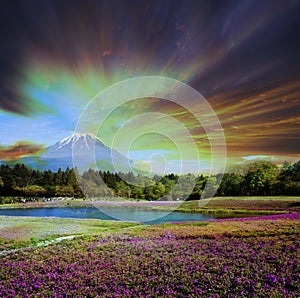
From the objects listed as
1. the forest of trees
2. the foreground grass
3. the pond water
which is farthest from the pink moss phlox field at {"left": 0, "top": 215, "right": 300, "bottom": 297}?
the forest of trees

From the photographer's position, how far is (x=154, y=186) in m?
81.8

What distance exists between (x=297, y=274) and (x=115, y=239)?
1120 cm

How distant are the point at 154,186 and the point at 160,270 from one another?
7234 cm

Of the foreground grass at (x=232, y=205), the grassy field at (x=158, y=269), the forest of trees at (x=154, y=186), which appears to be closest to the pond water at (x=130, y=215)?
the foreground grass at (x=232, y=205)

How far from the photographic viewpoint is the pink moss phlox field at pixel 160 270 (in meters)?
8.09

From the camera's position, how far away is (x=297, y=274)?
869cm

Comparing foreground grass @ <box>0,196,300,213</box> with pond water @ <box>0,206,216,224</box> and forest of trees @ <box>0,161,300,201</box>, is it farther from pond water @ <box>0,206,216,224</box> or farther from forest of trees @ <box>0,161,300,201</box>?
forest of trees @ <box>0,161,300,201</box>

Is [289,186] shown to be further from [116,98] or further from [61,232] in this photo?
[61,232]

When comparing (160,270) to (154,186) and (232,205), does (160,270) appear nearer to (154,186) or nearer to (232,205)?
(232,205)

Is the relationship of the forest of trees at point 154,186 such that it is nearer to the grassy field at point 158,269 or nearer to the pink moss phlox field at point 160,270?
the grassy field at point 158,269

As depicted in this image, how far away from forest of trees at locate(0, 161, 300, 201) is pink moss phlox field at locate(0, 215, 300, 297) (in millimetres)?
59494

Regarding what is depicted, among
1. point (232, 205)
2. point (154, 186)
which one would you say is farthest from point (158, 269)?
point (154, 186)

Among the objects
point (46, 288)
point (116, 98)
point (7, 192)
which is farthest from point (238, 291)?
point (7, 192)

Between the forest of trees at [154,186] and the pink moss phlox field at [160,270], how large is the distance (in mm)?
59494
